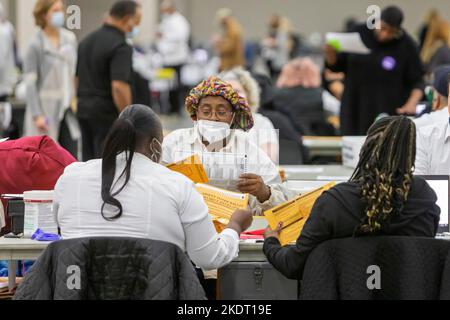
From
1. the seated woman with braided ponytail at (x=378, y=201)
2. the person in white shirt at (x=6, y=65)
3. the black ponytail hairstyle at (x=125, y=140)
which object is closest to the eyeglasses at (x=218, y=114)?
the black ponytail hairstyle at (x=125, y=140)

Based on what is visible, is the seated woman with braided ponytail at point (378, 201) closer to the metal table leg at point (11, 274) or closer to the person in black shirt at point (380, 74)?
the metal table leg at point (11, 274)

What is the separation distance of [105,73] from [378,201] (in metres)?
4.49

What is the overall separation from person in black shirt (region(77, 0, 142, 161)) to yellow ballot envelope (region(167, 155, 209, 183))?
10.6 feet

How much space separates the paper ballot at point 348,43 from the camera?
27.8ft

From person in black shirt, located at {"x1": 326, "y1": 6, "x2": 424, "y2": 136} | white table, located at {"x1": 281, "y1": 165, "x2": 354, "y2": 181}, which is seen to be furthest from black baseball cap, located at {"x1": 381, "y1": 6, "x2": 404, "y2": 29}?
white table, located at {"x1": 281, "y1": 165, "x2": 354, "y2": 181}

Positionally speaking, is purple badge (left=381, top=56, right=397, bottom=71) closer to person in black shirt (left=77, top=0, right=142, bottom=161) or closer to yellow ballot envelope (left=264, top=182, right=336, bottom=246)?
person in black shirt (left=77, top=0, right=142, bottom=161)

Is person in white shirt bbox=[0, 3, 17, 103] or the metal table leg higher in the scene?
person in white shirt bbox=[0, 3, 17, 103]

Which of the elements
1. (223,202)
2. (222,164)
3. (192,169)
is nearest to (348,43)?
(222,164)

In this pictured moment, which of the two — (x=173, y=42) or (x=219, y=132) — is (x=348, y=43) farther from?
(x=173, y=42)

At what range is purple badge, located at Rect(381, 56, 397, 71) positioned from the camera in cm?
840

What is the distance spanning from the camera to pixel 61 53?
853cm

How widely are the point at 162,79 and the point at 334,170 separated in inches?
449

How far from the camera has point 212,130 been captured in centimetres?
489
